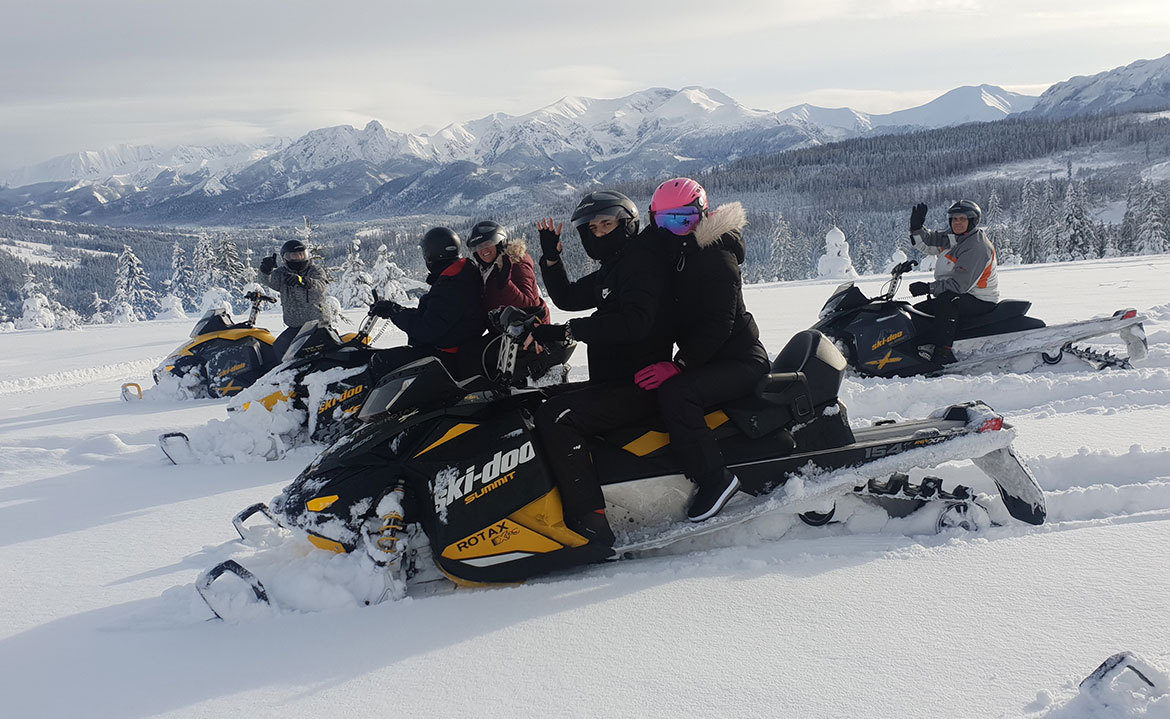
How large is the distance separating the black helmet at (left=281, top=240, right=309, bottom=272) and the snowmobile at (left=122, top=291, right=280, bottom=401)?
145 centimetres

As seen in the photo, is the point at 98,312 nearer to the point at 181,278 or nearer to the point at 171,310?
the point at 181,278

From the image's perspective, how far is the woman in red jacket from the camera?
16.9 ft

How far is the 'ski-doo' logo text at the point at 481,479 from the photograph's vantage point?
3324mm

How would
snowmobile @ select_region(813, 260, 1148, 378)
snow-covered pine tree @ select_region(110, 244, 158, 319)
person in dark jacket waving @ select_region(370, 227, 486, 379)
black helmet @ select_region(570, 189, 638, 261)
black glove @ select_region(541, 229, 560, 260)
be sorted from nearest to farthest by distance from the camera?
black helmet @ select_region(570, 189, 638, 261)
black glove @ select_region(541, 229, 560, 260)
person in dark jacket waving @ select_region(370, 227, 486, 379)
snowmobile @ select_region(813, 260, 1148, 378)
snow-covered pine tree @ select_region(110, 244, 158, 319)

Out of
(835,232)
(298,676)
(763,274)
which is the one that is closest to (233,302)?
(835,232)

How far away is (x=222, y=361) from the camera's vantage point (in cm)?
924

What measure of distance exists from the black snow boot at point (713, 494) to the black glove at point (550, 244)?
1.53m

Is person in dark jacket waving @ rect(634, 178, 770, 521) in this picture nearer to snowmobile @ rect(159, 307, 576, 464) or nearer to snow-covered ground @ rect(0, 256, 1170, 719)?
snow-covered ground @ rect(0, 256, 1170, 719)

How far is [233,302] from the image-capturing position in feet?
137

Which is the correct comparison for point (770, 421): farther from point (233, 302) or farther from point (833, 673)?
point (233, 302)

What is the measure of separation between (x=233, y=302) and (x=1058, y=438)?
4399 centimetres

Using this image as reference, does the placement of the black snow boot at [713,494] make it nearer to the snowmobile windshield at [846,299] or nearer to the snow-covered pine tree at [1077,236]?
the snowmobile windshield at [846,299]

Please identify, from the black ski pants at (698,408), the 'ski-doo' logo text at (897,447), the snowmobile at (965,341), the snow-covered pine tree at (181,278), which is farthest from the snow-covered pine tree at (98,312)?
the 'ski-doo' logo text at (897,447)

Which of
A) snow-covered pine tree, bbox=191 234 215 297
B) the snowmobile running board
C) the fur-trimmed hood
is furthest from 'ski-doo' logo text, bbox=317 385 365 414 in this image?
snow-covered pine tree, bbox=191 234 215 297
